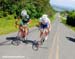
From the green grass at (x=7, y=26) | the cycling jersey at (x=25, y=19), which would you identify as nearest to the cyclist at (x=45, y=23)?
the cycling jersey at (x=25, y=19)

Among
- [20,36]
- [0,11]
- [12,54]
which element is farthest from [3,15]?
[12,54]

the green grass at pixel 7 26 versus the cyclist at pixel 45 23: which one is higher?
the cyclist at pixel 45 23

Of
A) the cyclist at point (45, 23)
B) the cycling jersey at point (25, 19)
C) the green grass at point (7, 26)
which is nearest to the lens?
the cyclist at point (45, 23)

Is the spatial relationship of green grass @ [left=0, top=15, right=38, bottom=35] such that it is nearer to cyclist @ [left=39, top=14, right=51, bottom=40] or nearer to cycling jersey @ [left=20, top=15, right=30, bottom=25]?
cycling jersey @ [left=20, top=15, right=30, bottom=25]

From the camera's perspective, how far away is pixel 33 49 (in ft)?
53.8

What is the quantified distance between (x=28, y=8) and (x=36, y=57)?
187 feet

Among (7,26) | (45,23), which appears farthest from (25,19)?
(7,26)

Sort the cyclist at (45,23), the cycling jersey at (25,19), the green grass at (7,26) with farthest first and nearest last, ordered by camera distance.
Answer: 1. the green grass at (7,26)
2. the cycling jersey at (25,19)
3. the cyclist at (45,23)

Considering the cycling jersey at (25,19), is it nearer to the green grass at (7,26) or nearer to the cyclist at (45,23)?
the cyclist at (45,23)

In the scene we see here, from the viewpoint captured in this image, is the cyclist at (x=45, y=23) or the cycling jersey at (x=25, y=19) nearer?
the cyclist at (x=45, y=23)

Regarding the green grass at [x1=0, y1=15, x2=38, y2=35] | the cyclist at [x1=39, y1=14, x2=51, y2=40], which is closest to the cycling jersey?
the cyclist at [x1=39, y1=14, x2=51, y2=40]

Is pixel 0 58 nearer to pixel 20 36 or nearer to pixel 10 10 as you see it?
pixel 20 36

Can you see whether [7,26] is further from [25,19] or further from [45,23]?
[45,23]

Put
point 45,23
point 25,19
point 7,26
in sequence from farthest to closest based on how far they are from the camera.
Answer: point 7,26 → point 25,19 → point 45,23
